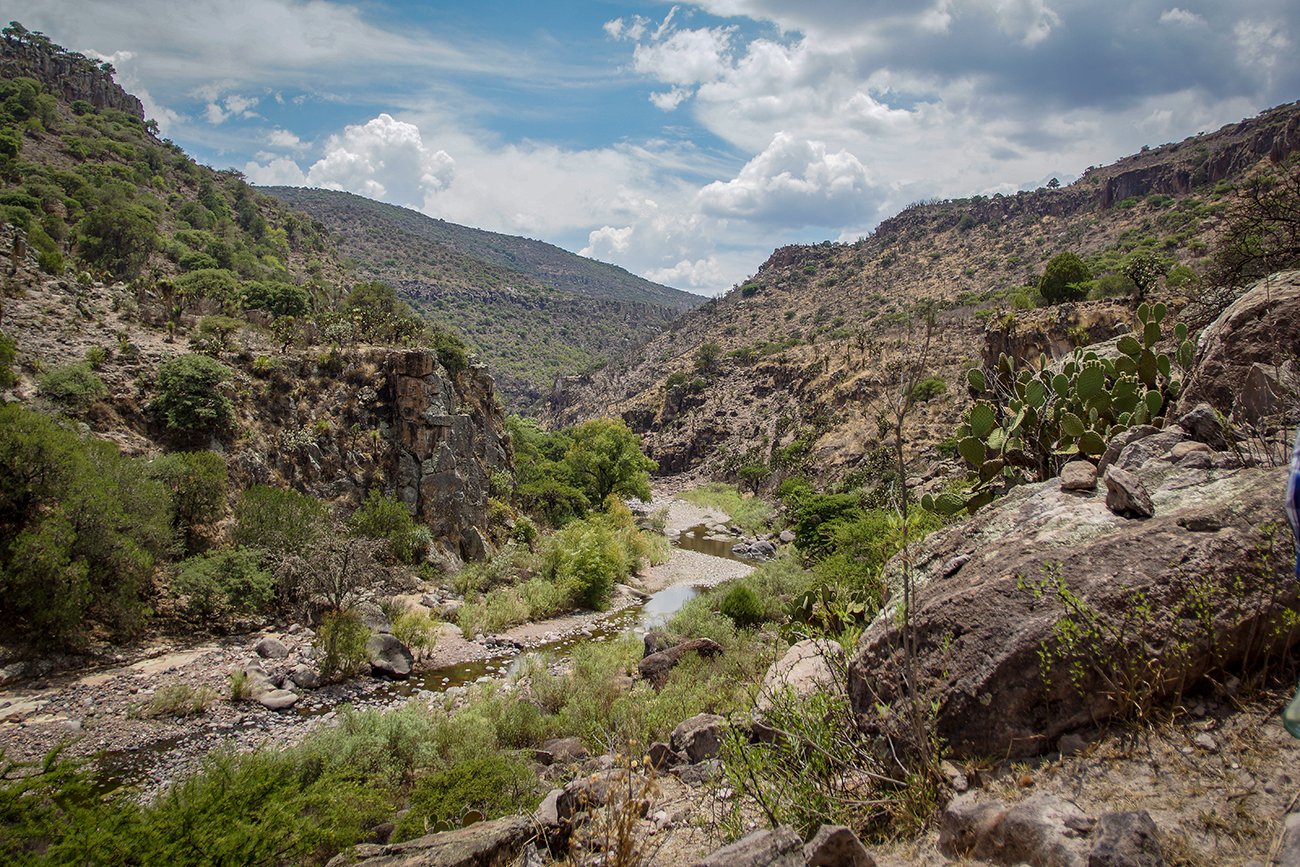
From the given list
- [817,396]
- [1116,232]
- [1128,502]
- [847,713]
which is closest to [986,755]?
[847,713]

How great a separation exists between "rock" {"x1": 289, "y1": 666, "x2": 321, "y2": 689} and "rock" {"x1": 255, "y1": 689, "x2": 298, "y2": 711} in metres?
0.58

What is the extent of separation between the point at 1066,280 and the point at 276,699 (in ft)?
157

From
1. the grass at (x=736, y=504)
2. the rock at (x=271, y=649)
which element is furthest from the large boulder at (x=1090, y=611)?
the grass at (x=736, y=504)

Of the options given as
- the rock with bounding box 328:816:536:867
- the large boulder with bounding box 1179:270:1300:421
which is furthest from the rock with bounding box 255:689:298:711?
the large boulder with bounding box 1179:270:1300:421

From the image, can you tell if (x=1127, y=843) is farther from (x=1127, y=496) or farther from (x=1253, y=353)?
(x=1253, y=353)

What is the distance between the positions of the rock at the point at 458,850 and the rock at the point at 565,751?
4034mm

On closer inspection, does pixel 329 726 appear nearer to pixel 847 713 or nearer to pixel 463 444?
pixel 847 713

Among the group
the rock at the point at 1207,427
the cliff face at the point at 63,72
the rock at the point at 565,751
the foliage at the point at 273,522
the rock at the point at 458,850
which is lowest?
the rock at the point at 565,751

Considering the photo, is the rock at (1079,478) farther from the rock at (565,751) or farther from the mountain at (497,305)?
the mountain at (497,305)

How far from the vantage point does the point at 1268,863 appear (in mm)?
2920

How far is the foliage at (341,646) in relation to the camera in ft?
52.9

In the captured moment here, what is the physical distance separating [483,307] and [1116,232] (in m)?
106

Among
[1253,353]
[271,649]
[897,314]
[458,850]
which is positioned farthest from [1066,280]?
[458,850]

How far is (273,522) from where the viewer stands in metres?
20.5
